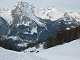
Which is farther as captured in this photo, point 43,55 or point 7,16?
point 7,16

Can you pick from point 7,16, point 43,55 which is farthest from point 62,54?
point 7,16

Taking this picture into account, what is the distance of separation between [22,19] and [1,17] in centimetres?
1538

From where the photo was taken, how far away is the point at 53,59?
9.55m

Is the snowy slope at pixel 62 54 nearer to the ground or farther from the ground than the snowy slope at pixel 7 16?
farther from the ground

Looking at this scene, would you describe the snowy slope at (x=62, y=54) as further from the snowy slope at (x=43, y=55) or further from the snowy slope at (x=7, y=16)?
the snowy slope at (x=7, y=16)

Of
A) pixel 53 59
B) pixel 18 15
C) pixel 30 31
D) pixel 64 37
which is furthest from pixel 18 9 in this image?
pixel 53 59

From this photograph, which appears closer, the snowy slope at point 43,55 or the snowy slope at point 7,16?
the snowy slope at point 43,55

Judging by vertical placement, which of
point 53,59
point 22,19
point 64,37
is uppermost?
point 53,59

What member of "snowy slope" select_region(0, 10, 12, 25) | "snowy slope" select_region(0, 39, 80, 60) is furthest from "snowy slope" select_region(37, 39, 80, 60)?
"snowy slope" select_region(0, 10, 12, 25)

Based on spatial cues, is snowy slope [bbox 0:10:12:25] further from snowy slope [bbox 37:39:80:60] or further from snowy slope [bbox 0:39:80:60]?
snowy slope [bbox 0:39:80:60]

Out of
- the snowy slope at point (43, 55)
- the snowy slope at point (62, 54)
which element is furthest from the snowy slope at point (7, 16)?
the snowy slope at point (43, 55)

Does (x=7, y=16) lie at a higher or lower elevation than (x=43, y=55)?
lower

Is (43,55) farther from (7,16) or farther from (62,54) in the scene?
(7,16)

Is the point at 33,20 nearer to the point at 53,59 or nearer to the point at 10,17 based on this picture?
the point at 10,17
